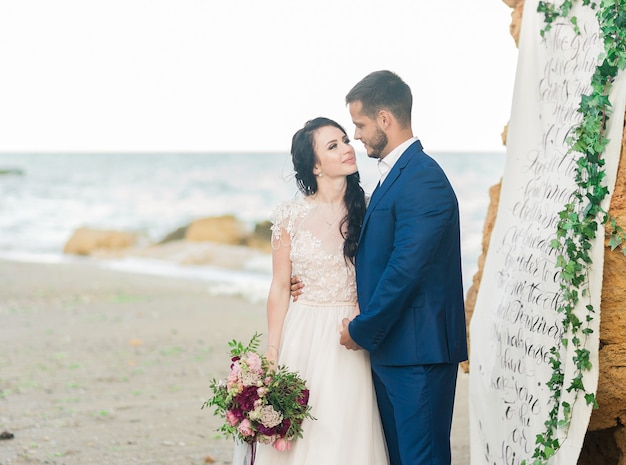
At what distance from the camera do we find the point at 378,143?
3473mm

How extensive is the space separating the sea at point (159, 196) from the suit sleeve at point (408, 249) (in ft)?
35.1

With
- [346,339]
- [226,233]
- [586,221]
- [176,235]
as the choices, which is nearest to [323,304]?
[346,339]

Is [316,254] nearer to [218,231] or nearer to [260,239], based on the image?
[260,239]

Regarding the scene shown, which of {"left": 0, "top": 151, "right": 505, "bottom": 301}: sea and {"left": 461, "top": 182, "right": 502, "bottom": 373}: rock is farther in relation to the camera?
{"left": 0, "top": 151, "right": 505, "bottom": 301}: sea

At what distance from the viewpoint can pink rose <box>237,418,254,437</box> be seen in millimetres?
3283

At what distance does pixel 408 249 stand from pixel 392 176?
0.37 metres

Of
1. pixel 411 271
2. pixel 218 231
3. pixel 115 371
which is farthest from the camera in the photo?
pixel 218 231

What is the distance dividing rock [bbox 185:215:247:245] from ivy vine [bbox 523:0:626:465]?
842 inches

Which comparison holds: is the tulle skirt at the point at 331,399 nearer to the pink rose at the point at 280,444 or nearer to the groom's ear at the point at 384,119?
the pink rose at the point at 280,444

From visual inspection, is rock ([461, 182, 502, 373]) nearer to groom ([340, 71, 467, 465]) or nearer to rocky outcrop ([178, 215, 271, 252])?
groom ([340, 71, 467, 465])

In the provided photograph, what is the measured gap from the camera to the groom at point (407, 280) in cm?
321

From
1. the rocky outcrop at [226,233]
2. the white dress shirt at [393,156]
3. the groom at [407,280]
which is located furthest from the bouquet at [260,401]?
the rocky outcrop at [226,233]

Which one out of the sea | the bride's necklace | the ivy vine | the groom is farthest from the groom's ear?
the sea

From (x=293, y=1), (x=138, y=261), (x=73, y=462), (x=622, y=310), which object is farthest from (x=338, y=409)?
(x=293, y=1)
